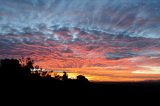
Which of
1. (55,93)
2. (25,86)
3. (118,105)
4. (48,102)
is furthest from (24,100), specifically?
(118,105)

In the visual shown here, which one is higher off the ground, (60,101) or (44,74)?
(44,74)

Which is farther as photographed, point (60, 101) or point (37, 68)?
point (37, 68)

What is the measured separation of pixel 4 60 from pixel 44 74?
12727 millimetres

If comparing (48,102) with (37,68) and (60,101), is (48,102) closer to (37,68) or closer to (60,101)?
(60,101)

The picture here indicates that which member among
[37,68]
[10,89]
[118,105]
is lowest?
[118,105]

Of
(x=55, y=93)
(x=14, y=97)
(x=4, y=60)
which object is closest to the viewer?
(x=14, y=97)

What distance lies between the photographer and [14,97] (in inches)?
1574

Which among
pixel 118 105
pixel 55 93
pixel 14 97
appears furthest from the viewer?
pixel 118 105

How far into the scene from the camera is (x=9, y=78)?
4981cm

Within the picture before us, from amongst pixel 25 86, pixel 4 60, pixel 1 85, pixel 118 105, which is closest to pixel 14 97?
pixel 1 85

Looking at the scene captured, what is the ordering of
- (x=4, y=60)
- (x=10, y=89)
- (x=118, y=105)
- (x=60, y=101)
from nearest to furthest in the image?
(x=10, y=89) → (x=60, y=101) → (x=118, y=105) → (x=4, y=60)

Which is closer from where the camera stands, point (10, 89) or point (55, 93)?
point (10, 89)

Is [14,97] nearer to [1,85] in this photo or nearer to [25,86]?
[1,85]

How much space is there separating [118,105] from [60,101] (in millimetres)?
15705
